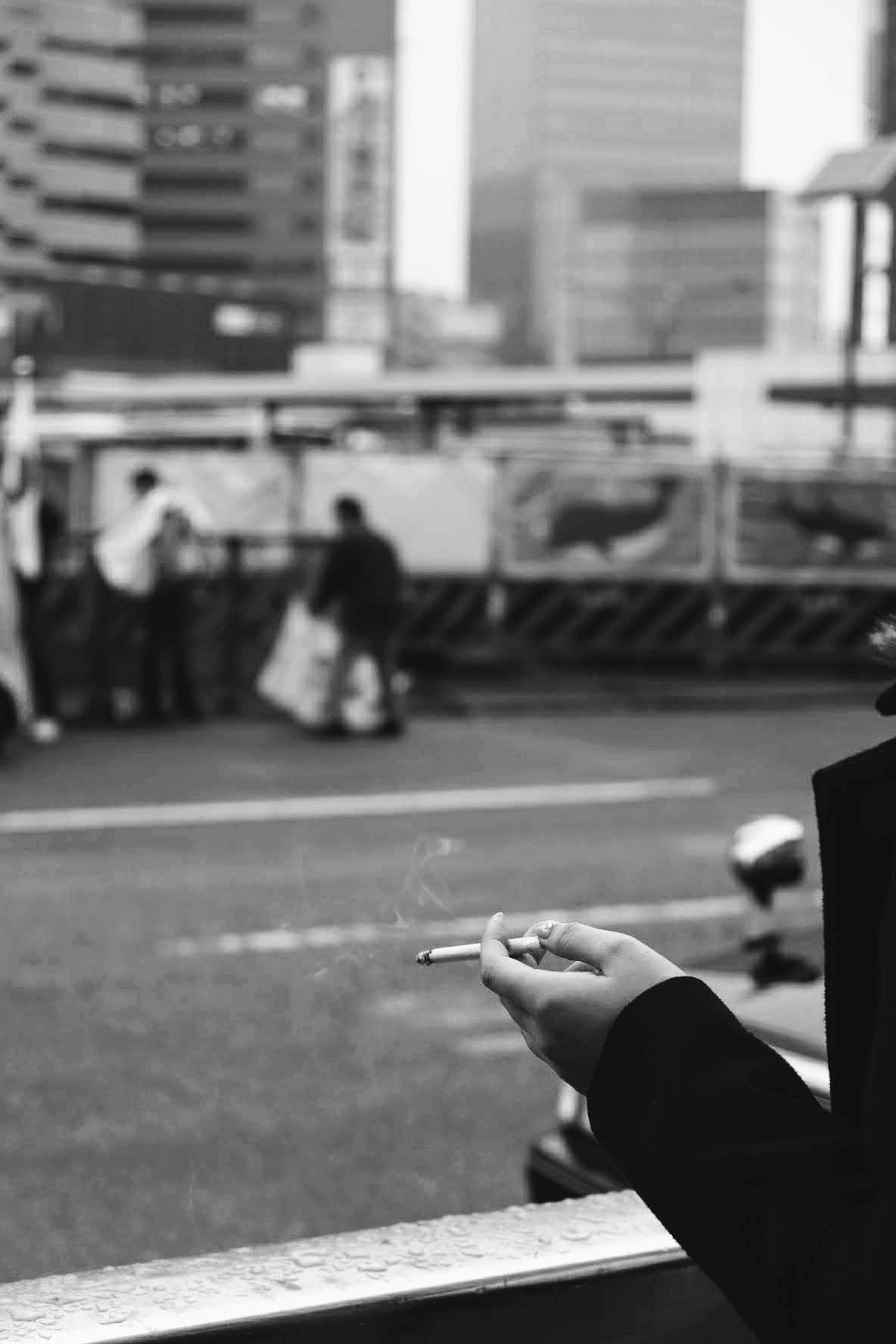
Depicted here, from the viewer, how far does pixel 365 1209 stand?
15.4ft

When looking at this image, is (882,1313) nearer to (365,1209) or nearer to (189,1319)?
(189,1319)

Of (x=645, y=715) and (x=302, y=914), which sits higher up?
(x=302, y=914)

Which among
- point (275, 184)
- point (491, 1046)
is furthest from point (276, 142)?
point (491, 1046)

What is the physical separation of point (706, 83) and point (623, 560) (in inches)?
6880

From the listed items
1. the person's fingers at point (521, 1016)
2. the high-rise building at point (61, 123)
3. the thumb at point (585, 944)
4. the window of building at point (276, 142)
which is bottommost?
the person's fingers at point (521, 1016)

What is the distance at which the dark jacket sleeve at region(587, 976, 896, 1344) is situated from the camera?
109 cm

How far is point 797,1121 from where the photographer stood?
3.86 ft

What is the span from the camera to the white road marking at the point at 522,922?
22.5 feet

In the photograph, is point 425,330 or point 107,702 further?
point 425,330

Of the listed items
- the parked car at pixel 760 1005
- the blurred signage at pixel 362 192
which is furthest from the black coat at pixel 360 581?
the blurred signage at pixel 362 192

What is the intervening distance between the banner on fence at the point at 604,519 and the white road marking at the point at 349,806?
19.1 feet

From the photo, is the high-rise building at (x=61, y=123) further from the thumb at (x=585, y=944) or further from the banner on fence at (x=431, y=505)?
the banner on fence at (x=431, y=505)

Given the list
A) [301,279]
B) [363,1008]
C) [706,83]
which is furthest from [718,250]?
[363,1008]

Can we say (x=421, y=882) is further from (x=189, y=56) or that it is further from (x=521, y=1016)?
(x=189, y=56)
